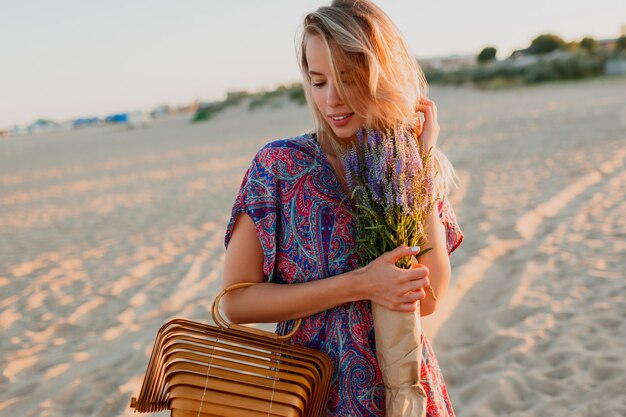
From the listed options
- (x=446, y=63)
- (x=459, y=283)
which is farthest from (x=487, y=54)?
(x=459, y=283)

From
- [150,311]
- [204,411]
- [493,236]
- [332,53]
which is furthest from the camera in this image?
[493,236]

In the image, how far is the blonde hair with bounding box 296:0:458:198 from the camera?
1468 millimetres

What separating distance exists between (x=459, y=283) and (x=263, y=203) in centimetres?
369

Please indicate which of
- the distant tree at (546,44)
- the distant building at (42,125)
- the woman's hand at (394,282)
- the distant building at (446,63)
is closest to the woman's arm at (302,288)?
the woman's hand at (394,282)

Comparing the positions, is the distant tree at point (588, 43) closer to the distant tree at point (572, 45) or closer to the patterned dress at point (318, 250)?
the distant tree at point (572, 45)

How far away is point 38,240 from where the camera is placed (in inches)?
326

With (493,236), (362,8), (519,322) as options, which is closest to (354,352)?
(362,8)

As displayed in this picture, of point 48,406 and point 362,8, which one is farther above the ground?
point 362,8

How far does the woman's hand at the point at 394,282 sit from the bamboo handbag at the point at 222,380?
226mm

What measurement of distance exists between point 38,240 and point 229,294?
7.58 metres

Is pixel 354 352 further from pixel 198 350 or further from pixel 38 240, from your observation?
pixel 38 240

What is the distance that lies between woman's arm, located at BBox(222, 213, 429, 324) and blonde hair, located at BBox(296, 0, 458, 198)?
30 centimetres

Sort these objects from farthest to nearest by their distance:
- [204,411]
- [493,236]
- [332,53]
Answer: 1. [493,236]
2. [332,53]
3. [204,411]

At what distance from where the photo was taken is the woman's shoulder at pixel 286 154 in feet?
5.08
